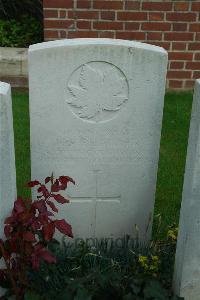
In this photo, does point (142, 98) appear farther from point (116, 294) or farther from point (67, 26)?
point (67, 26)

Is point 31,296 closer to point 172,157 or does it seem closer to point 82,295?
point 82,295

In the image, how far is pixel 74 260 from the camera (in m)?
2.91

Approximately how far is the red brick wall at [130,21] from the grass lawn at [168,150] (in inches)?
25.8

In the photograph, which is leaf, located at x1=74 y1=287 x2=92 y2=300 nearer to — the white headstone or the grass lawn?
the white headstone

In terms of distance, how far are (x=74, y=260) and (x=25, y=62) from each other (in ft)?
10.0

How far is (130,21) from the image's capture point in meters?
5.30

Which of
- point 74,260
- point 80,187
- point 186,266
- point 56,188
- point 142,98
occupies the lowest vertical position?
point 74,260

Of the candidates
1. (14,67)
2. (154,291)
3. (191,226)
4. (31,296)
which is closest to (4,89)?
(31,296)

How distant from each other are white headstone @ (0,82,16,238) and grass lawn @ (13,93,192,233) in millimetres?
1323

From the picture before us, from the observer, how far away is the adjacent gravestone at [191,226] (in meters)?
2.30

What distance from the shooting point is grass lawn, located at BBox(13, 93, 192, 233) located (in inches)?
147

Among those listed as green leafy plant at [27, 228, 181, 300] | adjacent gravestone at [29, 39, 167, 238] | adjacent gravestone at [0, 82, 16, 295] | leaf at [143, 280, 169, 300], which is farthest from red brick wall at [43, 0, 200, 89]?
leaf at [143, 280, 169, 300]

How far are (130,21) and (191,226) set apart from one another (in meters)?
3.37

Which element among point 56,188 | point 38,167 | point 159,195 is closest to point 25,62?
point 159,195
